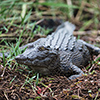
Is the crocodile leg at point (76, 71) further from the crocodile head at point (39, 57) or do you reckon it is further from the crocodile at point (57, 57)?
the crocodile head at point (39, 57)

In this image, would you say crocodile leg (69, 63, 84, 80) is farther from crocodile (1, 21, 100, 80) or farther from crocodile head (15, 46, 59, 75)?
crocodile head (15, 46, 59, 75)

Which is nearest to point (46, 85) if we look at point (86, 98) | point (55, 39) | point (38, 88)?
point (38, 88)

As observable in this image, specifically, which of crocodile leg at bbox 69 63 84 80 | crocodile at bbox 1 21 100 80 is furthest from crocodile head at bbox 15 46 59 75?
crocodile leg at bbox 69 63 84 80

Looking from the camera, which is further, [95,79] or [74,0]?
[74,0]

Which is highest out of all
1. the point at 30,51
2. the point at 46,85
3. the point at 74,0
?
the point at 74,0

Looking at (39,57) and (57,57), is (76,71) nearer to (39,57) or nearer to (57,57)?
(57,57)

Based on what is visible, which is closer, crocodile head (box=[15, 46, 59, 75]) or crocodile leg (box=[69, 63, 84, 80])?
crocodile head (box=[15, 46, 59, 75])

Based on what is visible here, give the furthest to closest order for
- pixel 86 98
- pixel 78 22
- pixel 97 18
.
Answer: pixel 97 18
pixel 78 22
pixel 86 98

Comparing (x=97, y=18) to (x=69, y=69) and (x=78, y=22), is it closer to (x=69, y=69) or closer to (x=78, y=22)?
(x=78, y=22)
